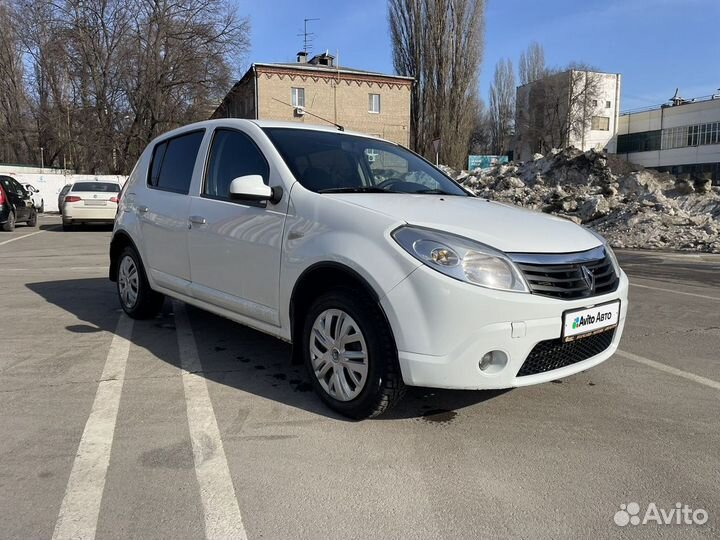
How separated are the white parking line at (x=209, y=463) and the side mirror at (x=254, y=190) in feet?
4.32

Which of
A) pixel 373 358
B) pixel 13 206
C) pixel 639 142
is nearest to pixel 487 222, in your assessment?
pixel 373 358

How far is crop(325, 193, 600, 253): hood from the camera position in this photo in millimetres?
3059

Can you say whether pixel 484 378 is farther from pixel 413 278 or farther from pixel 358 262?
pixel 358 262

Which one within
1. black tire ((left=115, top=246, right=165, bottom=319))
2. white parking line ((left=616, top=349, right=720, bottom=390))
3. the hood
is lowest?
white parking line ((left=616, top=349, right=720, bottom=390))

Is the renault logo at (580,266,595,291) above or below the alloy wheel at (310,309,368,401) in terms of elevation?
above

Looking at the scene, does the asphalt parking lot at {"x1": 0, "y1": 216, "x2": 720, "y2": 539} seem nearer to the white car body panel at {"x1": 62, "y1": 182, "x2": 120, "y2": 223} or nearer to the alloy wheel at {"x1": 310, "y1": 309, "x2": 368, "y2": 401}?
the alloy wheel at {"x1": 310, "y1": 309, "x2": 368, "y2": 401}

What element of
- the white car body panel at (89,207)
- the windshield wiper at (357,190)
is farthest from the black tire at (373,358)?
the white car body panel at (89,207)

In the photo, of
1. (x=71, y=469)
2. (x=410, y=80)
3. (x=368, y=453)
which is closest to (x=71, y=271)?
(x=71, y=469)

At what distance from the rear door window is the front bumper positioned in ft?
8.42

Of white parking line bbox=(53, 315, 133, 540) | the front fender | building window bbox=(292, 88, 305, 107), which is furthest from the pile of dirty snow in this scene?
building window bbox=(292, 88, 305, 107)

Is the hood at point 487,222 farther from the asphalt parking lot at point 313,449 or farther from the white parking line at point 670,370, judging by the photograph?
the white parking line at point 670,370

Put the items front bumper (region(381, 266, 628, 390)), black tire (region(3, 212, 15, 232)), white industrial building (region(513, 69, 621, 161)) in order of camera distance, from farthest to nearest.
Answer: white industrial building (region(513, 69, 621, 161)), black tire (region(3, 212, 15, 232)), front bumper (region(381, 266, 628, 390))

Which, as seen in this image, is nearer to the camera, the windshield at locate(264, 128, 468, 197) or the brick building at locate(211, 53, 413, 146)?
the windshield at locate(264, 128, 468, 197)

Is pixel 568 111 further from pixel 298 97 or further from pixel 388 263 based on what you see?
pixel 388 263
